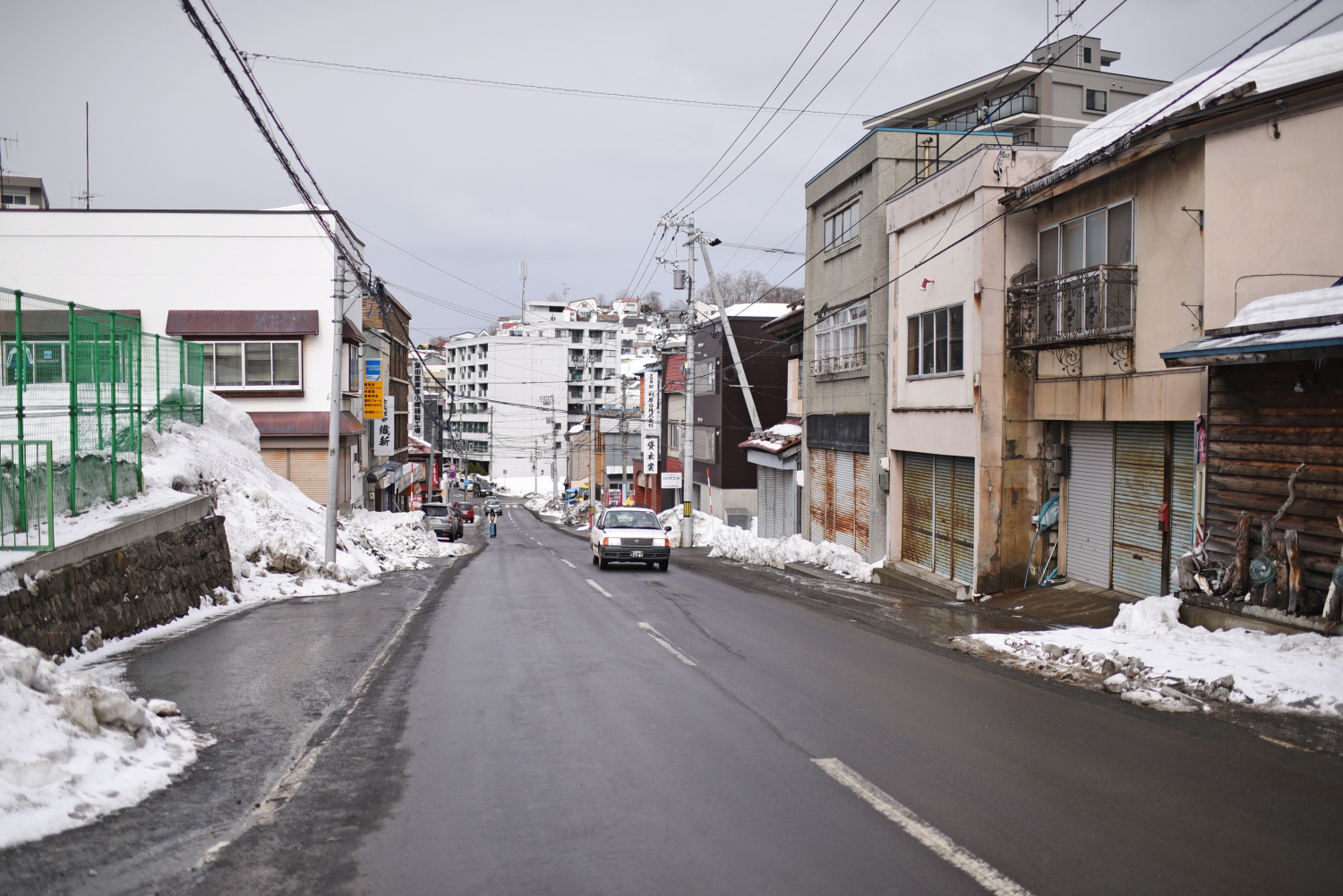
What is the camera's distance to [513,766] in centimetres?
684

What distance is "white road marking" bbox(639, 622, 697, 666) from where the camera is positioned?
10.9 meters

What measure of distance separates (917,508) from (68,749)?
60.5ft

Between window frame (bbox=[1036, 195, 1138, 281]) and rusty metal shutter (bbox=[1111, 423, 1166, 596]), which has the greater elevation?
window frame (bbox=[1036, 195, 1138, 281])

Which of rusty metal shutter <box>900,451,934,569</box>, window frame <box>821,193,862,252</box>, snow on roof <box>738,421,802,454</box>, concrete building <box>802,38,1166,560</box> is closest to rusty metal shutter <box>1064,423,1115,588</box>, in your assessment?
rusty metal shutter <box>900,451,934,569</box>

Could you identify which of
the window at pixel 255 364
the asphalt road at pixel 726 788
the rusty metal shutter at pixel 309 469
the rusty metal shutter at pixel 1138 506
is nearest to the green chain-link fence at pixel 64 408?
the asphalt road at pixel 726 788

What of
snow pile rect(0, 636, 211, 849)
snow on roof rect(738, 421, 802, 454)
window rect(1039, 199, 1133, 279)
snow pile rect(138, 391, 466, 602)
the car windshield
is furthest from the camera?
snow on roof rect(738, 421, 802, 454)

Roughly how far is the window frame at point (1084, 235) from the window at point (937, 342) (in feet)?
6.41

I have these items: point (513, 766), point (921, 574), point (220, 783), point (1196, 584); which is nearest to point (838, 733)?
point (513, 766)

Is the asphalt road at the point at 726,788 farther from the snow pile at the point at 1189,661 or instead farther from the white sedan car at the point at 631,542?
the white sedan car at the point at 631,542

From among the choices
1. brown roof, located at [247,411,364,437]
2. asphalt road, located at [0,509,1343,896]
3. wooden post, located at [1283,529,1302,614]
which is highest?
brown roof, located at [247,411,364,437]

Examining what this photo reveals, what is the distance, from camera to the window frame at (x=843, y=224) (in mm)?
25625

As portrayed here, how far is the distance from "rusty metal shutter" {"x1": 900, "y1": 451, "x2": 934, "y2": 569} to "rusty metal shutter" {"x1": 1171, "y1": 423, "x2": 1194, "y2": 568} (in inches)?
286

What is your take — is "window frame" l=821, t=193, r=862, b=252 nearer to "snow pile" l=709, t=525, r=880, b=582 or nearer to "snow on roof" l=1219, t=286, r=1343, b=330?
"snow pile" l=709, t=525, r=880, b=582

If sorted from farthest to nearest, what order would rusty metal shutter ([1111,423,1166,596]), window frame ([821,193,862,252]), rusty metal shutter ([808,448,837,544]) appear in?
rusty metal shutter ([808,448,837,544]), window frame ([821,193,862,252]), rusty metal shutter ([1111,423,1166,596])
